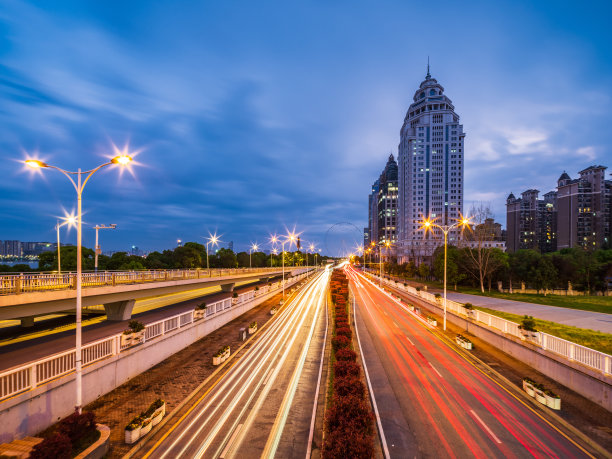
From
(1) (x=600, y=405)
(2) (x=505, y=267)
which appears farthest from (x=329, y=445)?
(2) (x=505, y=267)

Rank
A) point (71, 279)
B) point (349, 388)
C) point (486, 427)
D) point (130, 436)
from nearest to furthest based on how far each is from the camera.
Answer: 1. point (130, 436)
2. point (486, 427)
3. point (349, 388)
4. point (71, 279)

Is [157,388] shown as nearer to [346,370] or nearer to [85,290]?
[346,370]

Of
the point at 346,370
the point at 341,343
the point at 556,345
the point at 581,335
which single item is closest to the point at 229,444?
the point at 346,370

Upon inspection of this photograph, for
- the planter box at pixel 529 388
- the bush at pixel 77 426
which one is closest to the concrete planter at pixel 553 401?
the planter box at pixel 529 388

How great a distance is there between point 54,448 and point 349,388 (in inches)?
385

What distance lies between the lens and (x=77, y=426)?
355 inches

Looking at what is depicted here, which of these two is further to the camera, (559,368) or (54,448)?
(559,368)

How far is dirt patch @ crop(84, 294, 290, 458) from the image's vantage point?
36.9ft

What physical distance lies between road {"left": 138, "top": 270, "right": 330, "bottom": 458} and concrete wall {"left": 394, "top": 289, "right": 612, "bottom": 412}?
12900 mm

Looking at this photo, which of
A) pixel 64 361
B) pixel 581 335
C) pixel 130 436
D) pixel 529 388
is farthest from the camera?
pixel 581 335

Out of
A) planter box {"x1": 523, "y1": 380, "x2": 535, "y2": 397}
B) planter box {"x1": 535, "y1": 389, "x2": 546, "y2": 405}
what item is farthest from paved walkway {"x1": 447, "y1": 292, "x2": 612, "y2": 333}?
planter box {"x1": 535, "y1": 389, "x2": 546, "y2": 405}

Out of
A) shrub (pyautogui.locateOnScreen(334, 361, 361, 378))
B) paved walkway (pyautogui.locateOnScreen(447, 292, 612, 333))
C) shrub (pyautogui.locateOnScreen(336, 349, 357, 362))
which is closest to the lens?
shrub (pyautogui.locateOnScreen(334, 361, 361, 378))

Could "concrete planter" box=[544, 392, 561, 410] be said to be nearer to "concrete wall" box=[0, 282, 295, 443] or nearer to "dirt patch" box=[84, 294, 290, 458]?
"dirt patch" box=[84, 294, 290, 458]

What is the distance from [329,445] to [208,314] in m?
19.2
